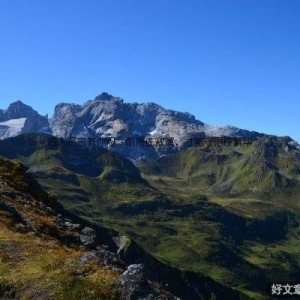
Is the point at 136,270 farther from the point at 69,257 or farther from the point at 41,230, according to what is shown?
the point at 41,230

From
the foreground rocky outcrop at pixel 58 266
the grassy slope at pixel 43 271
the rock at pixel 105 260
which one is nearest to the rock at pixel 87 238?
the foreground rocky outcrop at pixel 58 266

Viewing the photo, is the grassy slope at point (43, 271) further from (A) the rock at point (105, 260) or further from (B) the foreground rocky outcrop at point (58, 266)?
(A) the rock at point (105, 260)

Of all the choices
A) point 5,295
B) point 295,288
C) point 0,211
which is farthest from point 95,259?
point 0,211

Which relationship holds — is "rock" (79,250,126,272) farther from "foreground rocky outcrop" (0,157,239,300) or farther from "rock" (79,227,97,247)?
"rock" (79,227,97,247)

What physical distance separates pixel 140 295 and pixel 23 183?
158ft

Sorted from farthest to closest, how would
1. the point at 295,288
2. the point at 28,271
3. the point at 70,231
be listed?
the point at 70,231 < the point at 295,288 < the point at 28,271

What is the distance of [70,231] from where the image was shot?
164 ft

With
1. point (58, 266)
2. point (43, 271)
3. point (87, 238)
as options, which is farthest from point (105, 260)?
point (87, 238)

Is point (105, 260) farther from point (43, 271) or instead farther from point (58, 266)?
point (43, 271)

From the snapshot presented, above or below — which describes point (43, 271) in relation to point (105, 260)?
below

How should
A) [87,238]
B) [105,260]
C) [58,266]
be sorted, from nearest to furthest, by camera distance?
[58,266] → [105,260] → [87,238]

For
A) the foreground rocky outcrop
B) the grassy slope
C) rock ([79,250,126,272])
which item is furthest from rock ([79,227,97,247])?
rock ([79,250,126,272])

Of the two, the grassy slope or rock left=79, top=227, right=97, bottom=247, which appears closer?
the grassy slope

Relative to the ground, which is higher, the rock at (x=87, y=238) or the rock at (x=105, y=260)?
the rock at (x=87, y=238)
